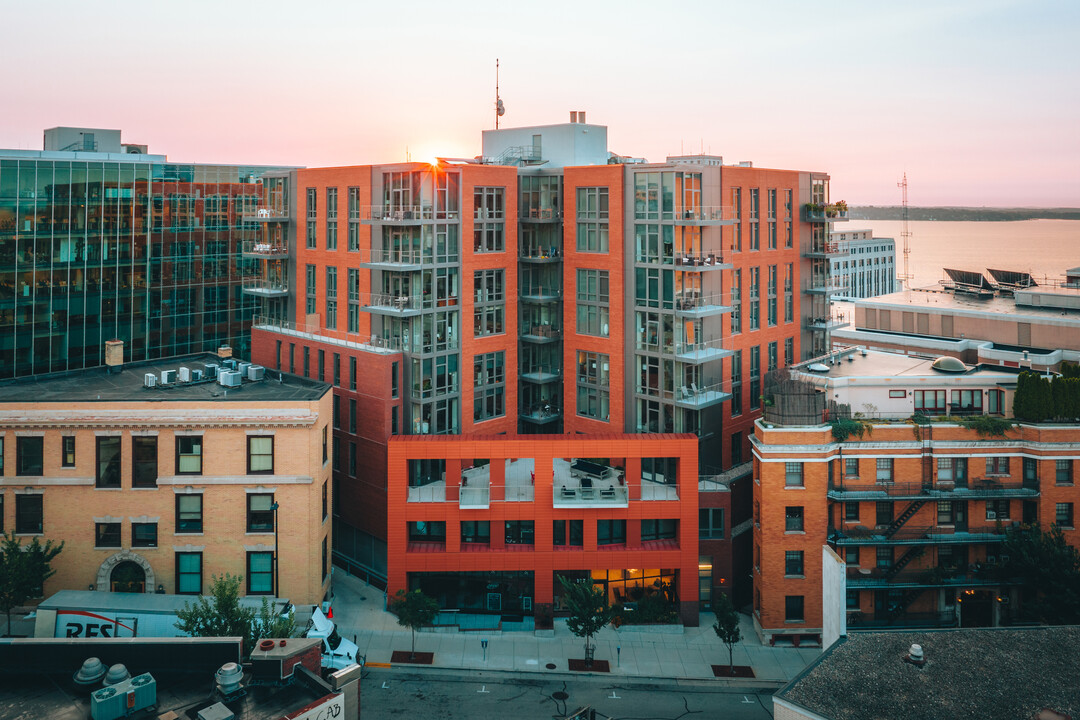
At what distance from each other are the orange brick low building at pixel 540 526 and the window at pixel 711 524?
73.2 inches

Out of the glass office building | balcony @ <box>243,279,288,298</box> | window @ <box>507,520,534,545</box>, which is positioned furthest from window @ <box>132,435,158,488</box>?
the glass office building

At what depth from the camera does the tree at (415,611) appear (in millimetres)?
48344

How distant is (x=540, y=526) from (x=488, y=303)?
1762 centimetres

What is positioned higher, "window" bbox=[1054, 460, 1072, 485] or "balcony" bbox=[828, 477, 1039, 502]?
"window" bbox=[1054, 460, 1072, 485]

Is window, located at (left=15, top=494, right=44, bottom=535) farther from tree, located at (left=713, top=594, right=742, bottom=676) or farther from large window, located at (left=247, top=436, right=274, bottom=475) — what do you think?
tree, located at (left=713, top=594, right=742, bottom=676)

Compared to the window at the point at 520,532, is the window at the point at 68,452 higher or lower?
higher

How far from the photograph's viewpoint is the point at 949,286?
88.1 meters

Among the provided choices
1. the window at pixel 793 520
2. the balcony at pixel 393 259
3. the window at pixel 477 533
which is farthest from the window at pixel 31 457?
the window at pixel 793 520

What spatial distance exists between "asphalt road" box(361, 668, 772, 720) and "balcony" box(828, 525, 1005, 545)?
10718 mm

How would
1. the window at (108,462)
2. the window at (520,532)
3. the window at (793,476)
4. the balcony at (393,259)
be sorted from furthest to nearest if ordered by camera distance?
the balcony at (393,259) < the window at (520,532) < the window at (793,476) < the window at (108,462)

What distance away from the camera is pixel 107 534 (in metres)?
49.0

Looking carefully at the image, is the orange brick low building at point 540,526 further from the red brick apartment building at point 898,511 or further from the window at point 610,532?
the red brick apartment building at point 898,511

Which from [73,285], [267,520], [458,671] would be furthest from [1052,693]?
[73,285]

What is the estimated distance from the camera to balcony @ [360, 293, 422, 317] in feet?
189
